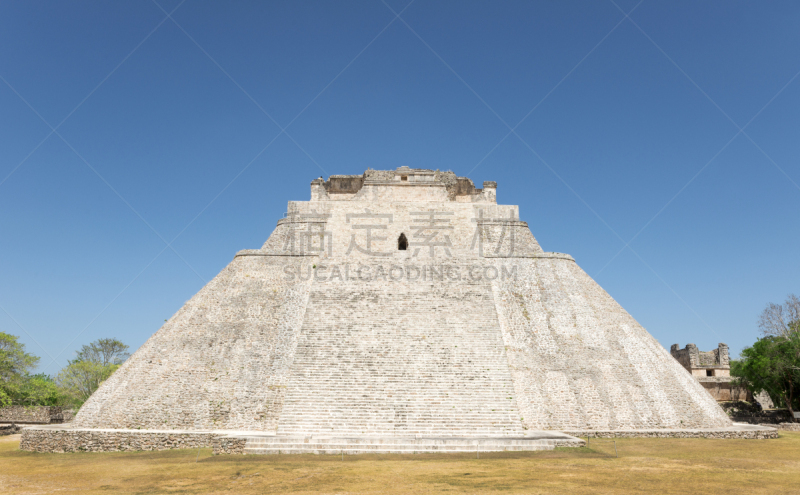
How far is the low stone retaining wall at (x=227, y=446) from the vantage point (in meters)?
11.1

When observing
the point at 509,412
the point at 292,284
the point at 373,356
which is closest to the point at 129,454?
the point at 373,356

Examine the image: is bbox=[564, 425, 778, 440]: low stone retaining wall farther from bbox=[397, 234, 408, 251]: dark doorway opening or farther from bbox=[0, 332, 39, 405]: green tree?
bbox=[0, 332, 39, 405]: green tree

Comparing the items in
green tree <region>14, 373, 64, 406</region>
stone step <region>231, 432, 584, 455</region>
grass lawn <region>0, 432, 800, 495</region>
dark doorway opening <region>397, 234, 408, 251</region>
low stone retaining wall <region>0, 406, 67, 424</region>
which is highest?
dark doorway opening <region>397, 234, 408, 251</region>

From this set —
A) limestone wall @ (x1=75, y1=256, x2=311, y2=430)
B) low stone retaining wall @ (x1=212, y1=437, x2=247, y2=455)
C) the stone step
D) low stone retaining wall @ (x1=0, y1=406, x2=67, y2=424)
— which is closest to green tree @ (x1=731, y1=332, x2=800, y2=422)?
the stone step

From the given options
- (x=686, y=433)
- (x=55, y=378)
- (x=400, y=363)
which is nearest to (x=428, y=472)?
(x=400, y=363)

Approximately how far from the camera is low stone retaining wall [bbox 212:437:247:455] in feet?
36.3

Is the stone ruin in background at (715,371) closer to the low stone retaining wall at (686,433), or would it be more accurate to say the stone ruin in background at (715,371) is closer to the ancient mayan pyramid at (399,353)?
the ancient mayan pyramid at (399,353)

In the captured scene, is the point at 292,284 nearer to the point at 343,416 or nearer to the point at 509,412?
the point at 343,416

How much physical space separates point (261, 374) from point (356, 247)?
831 centimetres

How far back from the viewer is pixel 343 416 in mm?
12625

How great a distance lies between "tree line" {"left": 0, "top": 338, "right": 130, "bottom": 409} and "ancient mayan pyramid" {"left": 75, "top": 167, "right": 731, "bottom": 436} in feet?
47.5

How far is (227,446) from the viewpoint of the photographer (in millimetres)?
11070

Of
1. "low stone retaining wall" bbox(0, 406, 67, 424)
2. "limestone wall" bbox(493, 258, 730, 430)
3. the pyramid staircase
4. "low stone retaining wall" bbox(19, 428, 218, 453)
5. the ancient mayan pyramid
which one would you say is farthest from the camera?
"low stone retaining wall" bbox(0, 406, 67, 424)

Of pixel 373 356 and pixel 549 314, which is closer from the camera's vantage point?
pixel 373 356
